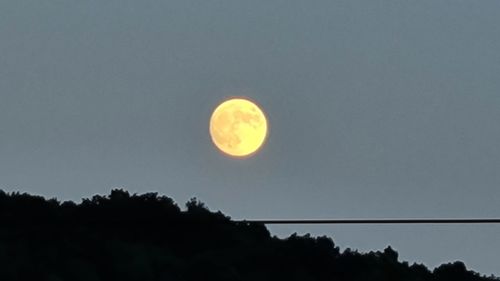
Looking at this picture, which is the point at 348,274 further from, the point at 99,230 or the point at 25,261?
the point at 25,261

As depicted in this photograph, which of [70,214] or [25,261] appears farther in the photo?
[70,214]

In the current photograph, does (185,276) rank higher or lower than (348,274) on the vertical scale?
lower

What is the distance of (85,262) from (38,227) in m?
2.96

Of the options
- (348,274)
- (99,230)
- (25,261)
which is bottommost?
(25,261)

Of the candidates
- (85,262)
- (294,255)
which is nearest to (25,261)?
(85,262)

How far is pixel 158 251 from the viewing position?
65562 mm

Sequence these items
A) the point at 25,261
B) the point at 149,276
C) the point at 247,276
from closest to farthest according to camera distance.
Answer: the point at 25,261 < the point at 149,276 < the point at 247,276

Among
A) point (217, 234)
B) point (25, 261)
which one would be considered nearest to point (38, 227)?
point (25, 261)

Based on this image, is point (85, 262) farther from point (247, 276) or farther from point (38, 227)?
point (247, 276)

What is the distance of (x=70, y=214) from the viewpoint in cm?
6212

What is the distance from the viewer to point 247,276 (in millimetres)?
66688

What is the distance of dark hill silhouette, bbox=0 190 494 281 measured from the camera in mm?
58250

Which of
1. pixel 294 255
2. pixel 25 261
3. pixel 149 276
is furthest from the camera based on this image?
Answer: pixel 294 255

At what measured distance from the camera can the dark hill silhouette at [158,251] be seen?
5825 cm
